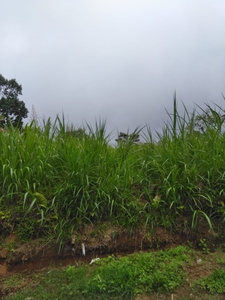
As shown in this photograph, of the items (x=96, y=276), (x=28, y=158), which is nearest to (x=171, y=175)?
(x=96, y=276)

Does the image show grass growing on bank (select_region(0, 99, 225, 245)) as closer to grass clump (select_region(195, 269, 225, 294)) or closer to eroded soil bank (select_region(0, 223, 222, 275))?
eroded soil bank (select_region(0, 223, 222, 275))

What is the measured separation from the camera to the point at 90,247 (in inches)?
117

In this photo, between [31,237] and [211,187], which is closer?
[31,237]

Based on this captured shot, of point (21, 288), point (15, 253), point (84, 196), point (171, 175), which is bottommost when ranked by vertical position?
point (21, 288)

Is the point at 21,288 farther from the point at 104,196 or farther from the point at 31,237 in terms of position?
the point at 104,196

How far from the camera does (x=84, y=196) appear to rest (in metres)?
3.06

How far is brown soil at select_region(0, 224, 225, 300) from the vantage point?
9.43ft

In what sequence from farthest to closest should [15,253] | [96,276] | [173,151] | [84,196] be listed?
[173,151] < [84,196] < [15,253] < [96,276]

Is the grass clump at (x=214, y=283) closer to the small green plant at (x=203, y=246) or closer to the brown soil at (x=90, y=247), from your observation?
the brown soil at (x=90, y=247)

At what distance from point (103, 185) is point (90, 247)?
0.63 m

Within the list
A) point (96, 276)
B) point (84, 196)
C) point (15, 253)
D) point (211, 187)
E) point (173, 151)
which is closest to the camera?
point (96, 276)

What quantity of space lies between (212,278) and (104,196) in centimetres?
124

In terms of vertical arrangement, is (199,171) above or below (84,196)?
above

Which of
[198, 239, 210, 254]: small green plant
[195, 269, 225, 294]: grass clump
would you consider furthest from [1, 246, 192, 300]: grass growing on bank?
[198, 239, 210, 254]: small green plant
